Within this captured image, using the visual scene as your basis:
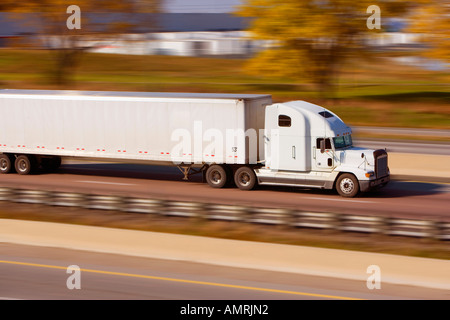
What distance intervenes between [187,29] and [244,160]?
3428 inches

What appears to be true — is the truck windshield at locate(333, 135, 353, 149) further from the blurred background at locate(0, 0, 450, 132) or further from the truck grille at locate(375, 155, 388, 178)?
the blurred background at locate(0, 0, 450, 132)

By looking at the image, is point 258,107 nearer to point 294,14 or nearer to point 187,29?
point 294,14

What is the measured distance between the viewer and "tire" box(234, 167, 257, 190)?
2520 centimetres

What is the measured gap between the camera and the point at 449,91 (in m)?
55.6

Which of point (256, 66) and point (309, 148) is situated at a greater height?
point (256, 66)

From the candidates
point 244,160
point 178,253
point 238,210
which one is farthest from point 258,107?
point 178,253

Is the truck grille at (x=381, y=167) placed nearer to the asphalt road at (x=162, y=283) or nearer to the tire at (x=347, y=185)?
the tire at (x=347, y=185)

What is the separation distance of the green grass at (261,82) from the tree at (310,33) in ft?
8.24

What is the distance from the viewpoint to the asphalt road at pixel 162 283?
43.1 ft

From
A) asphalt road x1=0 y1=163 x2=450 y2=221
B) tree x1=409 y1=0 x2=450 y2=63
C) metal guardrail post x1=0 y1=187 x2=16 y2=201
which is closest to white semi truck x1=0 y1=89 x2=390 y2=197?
asphalt road x1=0 y1=163 x2=450 y2=221

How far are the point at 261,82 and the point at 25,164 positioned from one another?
136 feet

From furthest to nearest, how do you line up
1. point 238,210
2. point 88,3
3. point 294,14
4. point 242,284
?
point 88,3 → point 294,14 → point 238,210 → point 242,284

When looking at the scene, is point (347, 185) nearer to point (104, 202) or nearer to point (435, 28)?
point (104, 202)

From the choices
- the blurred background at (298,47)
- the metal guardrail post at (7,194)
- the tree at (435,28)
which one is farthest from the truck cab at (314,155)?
the tree at (435,28)
